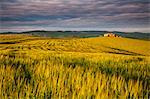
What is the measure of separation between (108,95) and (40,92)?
0.33 meters

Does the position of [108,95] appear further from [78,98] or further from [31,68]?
[31,68]

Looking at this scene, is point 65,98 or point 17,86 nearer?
point 65,98

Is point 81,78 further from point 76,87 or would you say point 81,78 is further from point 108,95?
point 108,95

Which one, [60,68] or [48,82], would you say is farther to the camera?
[60,68]

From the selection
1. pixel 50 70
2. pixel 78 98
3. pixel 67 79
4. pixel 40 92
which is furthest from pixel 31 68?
pixel 78 98

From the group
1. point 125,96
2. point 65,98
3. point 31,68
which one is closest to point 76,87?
point 65,98

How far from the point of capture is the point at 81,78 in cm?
165

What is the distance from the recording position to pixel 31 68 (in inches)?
79.2

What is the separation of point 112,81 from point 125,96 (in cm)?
23

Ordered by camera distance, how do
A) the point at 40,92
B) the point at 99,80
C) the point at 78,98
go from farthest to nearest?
the point at 99,80 → the point at 40,92 → the point at 78,98

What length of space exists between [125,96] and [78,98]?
230mm

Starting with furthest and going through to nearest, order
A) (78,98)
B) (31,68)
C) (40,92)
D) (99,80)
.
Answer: (31,68), (99,80), (40,92), (78,98)

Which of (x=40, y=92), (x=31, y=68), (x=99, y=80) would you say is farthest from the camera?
(x=31, y=68)

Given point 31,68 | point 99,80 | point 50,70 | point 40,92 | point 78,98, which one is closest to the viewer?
point 78,98
